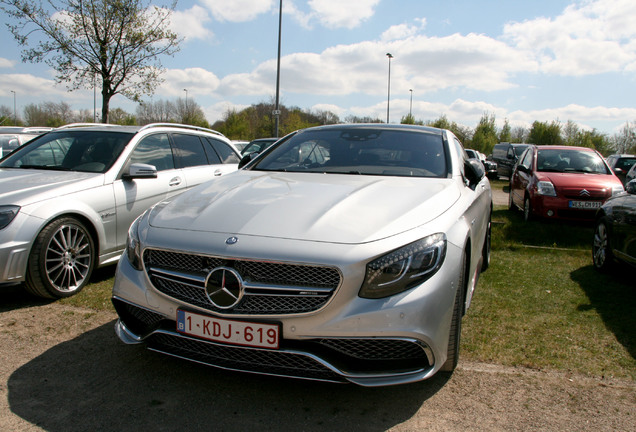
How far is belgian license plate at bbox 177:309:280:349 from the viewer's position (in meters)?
2.47

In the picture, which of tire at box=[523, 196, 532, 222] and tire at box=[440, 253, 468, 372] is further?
tire at box=[523, 196, 532, 222]

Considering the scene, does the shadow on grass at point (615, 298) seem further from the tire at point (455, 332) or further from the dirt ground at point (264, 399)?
the tire at point (455, 332)

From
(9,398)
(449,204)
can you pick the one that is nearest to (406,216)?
(449,204)

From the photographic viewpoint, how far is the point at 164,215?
9.98 feet

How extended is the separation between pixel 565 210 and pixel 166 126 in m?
6.64

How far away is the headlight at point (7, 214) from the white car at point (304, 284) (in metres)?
1.62

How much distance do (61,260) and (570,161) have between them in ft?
30.1

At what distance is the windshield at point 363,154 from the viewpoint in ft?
12.6

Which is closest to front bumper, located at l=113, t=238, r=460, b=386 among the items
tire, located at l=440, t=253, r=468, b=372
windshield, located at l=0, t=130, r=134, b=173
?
tire, located at l=440, t=253, r=468, b=372

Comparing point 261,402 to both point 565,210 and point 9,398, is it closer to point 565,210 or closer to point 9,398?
point 9,398

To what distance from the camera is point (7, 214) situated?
13.4 feet

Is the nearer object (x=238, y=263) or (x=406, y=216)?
(x=238, y=263)

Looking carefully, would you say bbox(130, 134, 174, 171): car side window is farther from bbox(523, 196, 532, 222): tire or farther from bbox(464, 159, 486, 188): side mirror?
bbox(523, 196, 532, 222): tire

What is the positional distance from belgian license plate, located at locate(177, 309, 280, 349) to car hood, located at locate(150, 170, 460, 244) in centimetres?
45
